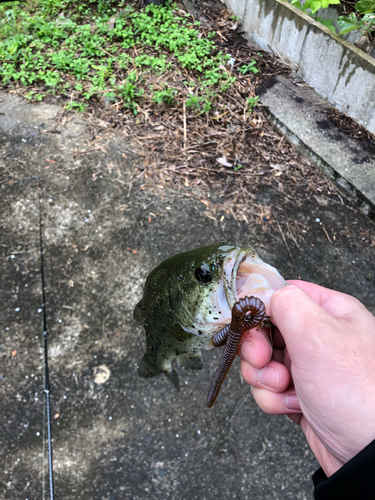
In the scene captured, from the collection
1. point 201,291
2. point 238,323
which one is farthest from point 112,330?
point 238,323

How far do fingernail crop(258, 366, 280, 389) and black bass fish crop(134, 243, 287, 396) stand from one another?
316mm

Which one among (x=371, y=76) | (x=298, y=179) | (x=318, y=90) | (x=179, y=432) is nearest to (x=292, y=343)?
(x=179, y=432)

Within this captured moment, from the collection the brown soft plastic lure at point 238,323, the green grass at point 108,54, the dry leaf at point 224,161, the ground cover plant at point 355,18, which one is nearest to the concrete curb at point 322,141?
the green grass at point 108,54

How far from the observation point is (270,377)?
5.63ft

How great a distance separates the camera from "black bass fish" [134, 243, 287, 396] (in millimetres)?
1527

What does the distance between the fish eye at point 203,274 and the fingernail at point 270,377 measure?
576 mm

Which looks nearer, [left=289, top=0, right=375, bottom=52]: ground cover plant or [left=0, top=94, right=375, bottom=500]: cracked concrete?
[left=0, top=94, right=375, bottom=500]: cracked concrete

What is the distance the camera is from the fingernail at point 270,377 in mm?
1707

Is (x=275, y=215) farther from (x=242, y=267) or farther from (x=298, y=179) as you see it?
(x=242, y=267)

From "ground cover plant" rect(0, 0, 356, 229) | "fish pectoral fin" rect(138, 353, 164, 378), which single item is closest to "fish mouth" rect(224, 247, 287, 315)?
"fish pectoral fin" rect(138, 353, 164, 378)

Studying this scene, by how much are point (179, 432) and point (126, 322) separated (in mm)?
975

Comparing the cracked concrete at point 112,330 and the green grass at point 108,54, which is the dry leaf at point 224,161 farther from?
the green grass at point 108,54

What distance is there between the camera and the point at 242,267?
158 cm

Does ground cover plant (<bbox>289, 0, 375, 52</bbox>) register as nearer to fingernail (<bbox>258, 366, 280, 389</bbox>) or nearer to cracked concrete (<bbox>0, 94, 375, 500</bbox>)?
cracked concrete (<bbox>0, 94, 375, 500</bbox>)
